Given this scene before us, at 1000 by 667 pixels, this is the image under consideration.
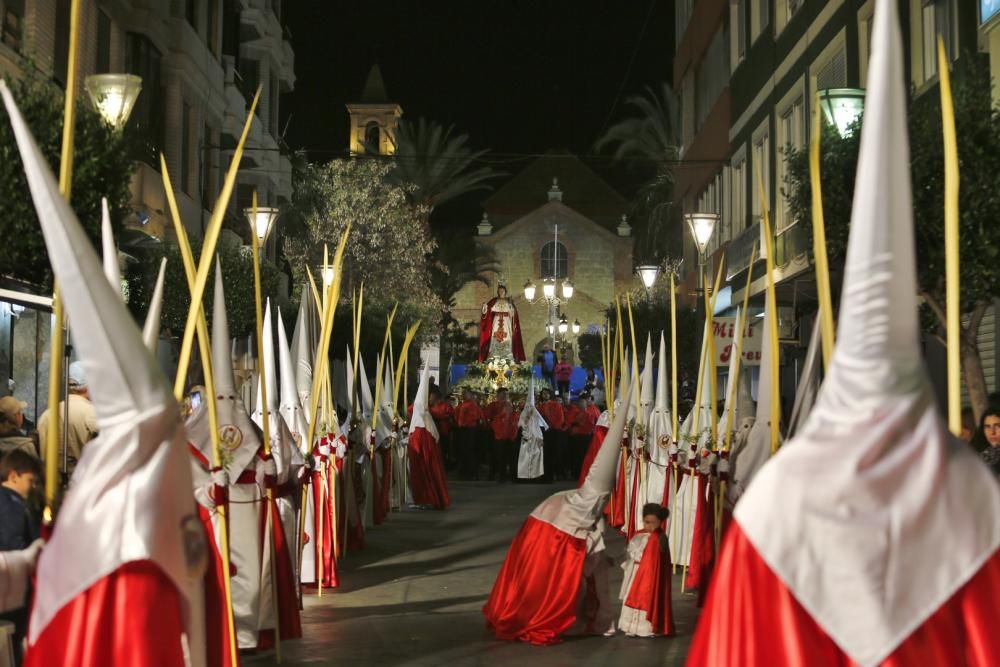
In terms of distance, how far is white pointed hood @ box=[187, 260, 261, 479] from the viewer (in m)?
9.60

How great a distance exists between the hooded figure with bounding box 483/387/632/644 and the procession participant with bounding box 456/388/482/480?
70.7ft

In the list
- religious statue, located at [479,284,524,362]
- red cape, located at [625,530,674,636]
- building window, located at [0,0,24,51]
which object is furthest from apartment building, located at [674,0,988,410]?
building window, located at [0,0,24,51]

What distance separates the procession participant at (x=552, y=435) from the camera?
3259cm

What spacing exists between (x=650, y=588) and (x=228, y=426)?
3.65 metres

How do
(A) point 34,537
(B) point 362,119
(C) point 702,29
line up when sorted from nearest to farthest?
1. (A) point 34,537
2. (C) point 702,29
3. (B) point 362,119

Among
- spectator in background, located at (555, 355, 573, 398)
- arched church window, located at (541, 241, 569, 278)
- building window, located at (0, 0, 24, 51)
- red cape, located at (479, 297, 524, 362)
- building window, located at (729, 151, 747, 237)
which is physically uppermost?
arched church window, located at (541, 241, 569, 278)

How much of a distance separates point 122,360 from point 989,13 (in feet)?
43.5

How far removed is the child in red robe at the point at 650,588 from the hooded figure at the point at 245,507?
2.90 meters

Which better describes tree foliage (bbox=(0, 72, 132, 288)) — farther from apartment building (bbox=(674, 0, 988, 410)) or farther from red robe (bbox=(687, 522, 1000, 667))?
red robe (bbox=(687, 522, 1000, 667))

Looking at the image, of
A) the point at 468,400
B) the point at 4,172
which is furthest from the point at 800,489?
the point at 468,400

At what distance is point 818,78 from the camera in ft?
83.9

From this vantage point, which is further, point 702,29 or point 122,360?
point 702,29

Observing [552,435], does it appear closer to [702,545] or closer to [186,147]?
[186,147]

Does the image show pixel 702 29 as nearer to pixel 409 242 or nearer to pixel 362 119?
pixel 409 242
